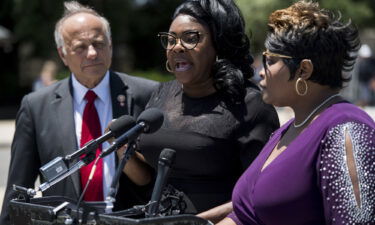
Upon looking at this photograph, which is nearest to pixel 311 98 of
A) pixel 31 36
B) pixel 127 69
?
pixel 31 36

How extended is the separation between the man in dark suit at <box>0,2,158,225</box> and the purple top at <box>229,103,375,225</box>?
143 cm

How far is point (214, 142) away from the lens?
3604mm

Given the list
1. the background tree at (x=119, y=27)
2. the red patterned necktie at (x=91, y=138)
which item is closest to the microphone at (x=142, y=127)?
the red patterned necktie at (x=91, y=138)

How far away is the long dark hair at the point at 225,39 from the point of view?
12.2ft

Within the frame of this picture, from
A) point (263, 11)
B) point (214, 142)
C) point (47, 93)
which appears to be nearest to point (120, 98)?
point (47, 93)

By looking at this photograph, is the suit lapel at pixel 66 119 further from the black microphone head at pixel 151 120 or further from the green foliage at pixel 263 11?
the green foliage at pixel 263 11

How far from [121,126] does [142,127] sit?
0.08 metres

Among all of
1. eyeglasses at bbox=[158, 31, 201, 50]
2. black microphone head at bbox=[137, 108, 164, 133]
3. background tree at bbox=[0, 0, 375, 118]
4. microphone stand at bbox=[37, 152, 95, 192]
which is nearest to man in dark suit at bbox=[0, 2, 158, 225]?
eyeglasses at bbox=[158, 31, 201, 50]

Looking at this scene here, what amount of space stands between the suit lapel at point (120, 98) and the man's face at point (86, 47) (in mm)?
111

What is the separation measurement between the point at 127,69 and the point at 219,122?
27353 mm

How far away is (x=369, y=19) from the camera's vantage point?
2759cm

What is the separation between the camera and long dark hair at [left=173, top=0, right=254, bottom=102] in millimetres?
3732

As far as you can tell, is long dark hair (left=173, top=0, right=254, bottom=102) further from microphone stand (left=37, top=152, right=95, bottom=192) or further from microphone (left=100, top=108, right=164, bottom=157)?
microphone stand (left=37, top=152, right=95, bottom=192)

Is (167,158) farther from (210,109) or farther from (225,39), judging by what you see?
(225,39)
